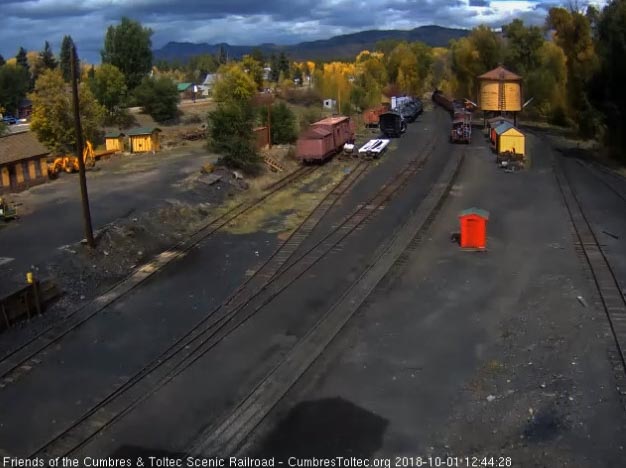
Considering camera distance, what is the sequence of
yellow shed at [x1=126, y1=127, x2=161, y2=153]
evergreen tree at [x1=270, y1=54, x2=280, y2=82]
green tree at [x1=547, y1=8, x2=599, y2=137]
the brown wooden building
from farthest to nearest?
evergreen tree at [x1=270, y1=54, x2=280, y2=82] → green tree at [x1=547, y1=8, x2=599, y2=137] → yellow shed at [x1=126, y1=127, x2=161, y2=153] → the brown wooden building

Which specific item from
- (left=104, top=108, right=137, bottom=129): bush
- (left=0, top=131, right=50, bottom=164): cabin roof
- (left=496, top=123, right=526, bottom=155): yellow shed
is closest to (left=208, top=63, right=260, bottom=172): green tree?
(left=0, top=131, right=50, bottom=164): cabin roof

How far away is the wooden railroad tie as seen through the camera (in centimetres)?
3478

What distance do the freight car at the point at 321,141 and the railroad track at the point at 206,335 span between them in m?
10.1

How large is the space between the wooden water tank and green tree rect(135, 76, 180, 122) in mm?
29771

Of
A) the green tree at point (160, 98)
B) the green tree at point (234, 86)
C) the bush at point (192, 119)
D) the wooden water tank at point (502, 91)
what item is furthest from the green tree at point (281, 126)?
the green tree at point (160, 98)

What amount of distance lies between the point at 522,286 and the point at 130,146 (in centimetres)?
3305

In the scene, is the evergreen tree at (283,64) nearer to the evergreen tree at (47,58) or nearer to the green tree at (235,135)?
the evergreen tree at (47,58)

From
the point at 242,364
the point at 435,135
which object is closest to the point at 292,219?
the point at 242,364

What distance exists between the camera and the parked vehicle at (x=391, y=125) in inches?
1933

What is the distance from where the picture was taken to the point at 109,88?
5881 centimetres

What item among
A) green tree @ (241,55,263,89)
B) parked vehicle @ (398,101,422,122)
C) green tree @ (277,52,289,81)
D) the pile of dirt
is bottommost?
the pile of dirt

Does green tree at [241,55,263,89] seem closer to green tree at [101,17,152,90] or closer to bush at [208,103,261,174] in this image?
green tree at [101,17,152,90]

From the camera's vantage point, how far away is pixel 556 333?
1419 centimetres

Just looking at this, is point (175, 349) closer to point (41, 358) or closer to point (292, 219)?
point (41, 358)
